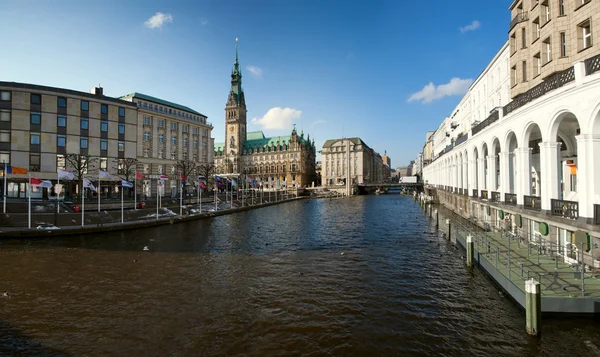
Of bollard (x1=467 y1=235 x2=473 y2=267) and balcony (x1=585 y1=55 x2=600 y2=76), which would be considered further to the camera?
bollard (x1=467 y1=235 x2=473 y2=267)

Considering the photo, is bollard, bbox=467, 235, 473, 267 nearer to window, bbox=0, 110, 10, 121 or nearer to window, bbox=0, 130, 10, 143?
window, bbox=0, 130, 10, 143

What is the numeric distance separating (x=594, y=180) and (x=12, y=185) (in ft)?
248

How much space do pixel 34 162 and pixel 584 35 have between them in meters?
77.4

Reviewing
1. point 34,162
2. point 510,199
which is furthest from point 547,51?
point 34,162

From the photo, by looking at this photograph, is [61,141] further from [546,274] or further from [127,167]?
[546,274]

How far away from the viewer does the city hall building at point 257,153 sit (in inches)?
6417

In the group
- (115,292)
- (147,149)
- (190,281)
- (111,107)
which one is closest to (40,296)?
(115,292)

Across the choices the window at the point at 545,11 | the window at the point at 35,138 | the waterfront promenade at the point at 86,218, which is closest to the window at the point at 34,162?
the window at the point at 35,138

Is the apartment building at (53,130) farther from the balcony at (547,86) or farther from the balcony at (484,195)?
the balcony at (547,86)

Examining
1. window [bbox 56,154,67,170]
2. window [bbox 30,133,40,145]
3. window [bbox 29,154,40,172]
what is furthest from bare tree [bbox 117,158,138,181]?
window [bbox 30,133,40,145]

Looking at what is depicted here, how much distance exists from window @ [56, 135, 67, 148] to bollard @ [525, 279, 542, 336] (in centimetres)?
7289

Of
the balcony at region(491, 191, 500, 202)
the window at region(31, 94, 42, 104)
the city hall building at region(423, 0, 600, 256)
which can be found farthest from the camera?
the window at region(31, 94, 42, 104)

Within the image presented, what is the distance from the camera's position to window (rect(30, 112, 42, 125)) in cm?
5500

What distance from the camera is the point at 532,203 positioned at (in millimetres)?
21891
